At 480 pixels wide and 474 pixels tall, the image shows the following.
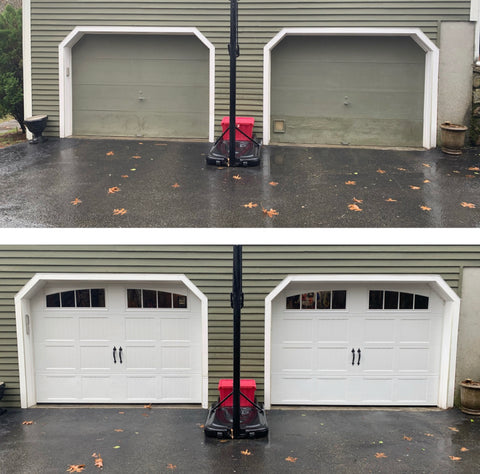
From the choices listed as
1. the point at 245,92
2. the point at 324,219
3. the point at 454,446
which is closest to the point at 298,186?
the point at 324,219

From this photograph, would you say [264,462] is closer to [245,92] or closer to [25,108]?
[245,92]

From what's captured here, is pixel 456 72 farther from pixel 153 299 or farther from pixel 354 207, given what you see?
pixel 153 299

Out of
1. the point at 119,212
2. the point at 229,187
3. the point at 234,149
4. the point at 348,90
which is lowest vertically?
the point at 119,212

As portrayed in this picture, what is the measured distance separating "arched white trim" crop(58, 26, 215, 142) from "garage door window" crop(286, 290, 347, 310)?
3.47m

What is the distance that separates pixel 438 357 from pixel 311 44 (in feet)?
19.3

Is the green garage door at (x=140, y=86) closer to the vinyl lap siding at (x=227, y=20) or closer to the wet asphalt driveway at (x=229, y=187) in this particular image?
the vinyl lap siding at (x=227, y=20)

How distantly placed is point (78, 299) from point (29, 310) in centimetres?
80

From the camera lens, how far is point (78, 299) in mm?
10195

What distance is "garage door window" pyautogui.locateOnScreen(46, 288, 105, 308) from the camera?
400 inches

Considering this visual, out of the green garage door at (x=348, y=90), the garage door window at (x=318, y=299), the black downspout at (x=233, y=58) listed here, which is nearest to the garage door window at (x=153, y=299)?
the garage door window at (x=318, y=299)

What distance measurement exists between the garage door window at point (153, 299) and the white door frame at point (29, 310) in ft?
0.91

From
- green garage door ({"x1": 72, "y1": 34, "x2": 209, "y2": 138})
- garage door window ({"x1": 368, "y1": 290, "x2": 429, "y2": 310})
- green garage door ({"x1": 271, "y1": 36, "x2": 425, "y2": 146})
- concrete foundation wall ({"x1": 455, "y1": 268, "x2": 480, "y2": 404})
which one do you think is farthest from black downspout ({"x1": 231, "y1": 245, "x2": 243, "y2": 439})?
green garage door ({"x1": 72, "y1": 34, "x2": 209, "y2": 138})

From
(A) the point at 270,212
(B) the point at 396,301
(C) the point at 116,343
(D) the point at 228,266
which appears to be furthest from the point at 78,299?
(B) the point at 396,301

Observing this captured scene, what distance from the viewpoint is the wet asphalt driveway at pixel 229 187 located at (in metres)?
7.50
